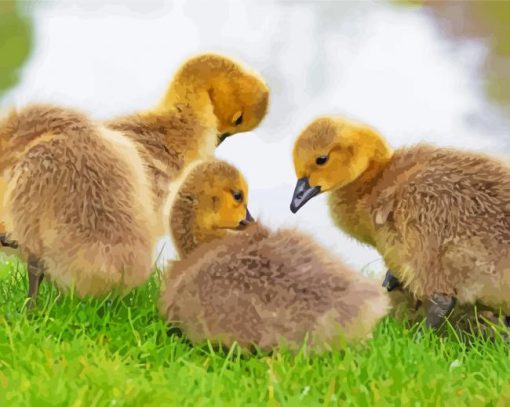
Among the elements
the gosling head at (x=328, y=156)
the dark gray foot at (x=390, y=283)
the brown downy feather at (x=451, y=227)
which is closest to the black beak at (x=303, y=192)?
the gosling head at (x=328, y=156)

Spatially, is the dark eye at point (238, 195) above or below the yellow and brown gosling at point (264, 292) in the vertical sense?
above

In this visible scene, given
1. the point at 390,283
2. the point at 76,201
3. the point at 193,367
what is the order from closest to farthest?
the point at 193,367 < the point at 76,201 < the point at 390,283

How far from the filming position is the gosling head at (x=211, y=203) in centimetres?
162

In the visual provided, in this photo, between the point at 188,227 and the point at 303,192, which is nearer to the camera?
the point at 188,227

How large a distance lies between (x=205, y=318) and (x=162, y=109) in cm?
62

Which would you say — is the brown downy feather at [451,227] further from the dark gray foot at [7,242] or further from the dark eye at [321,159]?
the dark gray foot at [7,242]

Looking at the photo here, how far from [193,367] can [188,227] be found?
0.30m

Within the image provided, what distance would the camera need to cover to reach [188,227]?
164 centimetres

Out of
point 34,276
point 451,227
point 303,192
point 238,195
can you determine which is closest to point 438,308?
point 451,227

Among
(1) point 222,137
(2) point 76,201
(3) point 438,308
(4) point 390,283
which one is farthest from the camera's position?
(1) point 222,137

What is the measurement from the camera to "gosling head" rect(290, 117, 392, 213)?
1805mm

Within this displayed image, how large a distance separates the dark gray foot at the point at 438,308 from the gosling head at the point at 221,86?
1.94ft

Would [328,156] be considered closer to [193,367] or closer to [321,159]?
[321,159]

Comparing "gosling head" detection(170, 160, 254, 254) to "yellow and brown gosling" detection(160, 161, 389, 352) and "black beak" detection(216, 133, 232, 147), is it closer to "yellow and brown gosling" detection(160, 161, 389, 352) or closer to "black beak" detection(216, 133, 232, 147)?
"yellow and brown gosling" detection(160, 161, 389, 352)
